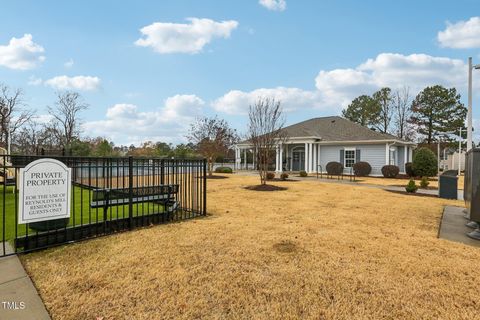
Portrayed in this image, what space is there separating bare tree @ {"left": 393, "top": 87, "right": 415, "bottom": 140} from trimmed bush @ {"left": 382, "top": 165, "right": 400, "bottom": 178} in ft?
70.9

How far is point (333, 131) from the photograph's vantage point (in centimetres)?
2594

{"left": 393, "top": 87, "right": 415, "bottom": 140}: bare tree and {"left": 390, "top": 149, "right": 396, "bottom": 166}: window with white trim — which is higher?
{"left": 393, "top": 87, "right": 415, "bottom": 140}: bare tree

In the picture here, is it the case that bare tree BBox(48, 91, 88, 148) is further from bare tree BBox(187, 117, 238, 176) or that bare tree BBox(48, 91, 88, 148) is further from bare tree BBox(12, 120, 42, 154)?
bare tree BBox(187, 117, 238, 176)

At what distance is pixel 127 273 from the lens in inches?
136

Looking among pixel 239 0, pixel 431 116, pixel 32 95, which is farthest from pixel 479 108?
pixel 32 95

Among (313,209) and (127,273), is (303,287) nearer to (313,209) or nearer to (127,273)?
(127,273)

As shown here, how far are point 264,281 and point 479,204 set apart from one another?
460 cm

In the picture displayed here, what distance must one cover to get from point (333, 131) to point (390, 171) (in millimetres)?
6945

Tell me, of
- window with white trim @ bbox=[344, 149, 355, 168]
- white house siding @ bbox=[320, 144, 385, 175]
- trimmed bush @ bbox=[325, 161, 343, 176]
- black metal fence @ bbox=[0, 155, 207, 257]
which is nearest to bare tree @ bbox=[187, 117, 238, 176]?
trimmed bush @ bbox=[325, 161, 343, 176]

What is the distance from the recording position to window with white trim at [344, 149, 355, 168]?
2327 cm

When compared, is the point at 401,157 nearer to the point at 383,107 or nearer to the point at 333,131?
the point at 333,131

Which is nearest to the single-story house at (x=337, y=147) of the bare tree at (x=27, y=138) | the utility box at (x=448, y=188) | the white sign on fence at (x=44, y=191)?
the utility box at (x=448, y=188)

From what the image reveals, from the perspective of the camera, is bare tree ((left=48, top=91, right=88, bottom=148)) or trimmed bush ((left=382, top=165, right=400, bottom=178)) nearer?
trimmed bush ((left=382, top=165, right=400, bottom=178))

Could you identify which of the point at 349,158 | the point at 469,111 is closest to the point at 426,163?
the point at 349,158
